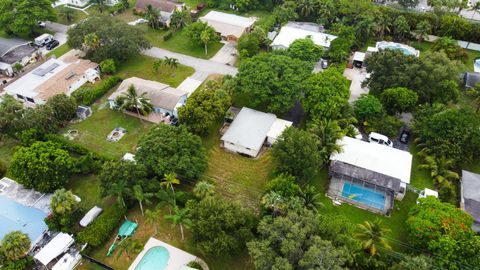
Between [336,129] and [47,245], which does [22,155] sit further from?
[336,129]

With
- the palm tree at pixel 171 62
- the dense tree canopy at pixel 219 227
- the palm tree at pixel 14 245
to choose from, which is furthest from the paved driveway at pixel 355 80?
the palm tree at pixel 14 245

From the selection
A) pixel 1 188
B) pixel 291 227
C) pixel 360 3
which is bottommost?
pixel 1 188

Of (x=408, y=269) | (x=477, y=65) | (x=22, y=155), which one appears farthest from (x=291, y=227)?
(x=477, y=65)

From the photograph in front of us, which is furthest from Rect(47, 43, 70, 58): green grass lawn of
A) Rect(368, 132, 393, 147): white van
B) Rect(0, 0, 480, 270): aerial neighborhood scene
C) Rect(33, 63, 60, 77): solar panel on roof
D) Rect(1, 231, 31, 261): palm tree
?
Rect(368, 132, 393, 147): white van

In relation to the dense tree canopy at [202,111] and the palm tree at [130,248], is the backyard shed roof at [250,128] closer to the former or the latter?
the dense tree canopy at [202,111]

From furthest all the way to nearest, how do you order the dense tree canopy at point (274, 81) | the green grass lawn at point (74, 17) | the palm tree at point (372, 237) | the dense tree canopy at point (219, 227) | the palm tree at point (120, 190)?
the green grass lawn at point (74, 17), the dense tree canopy at point (274, 81), the palm tree at point (120, 190), the palm tree at point (372, 237), the dense tree canopy at point (219, 227)
